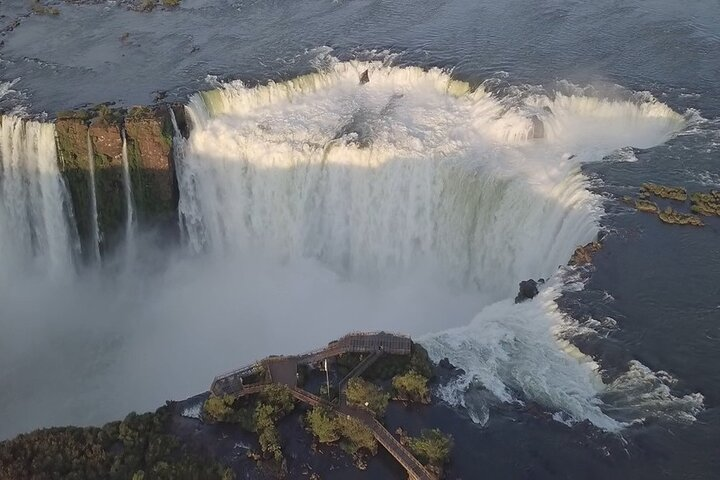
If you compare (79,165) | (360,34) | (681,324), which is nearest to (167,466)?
(681,324)

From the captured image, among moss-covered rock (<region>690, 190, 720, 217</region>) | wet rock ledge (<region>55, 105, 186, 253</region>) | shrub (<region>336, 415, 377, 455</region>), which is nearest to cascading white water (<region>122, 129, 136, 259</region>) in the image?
wet rock ledge (<region>55, 105, 186, 253</region>)

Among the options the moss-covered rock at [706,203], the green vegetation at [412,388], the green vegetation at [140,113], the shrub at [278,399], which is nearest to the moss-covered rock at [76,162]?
the green vegetation at [140,113]

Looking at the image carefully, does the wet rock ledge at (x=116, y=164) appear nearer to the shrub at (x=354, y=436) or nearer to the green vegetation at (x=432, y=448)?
the shrub at (x=354, y=436)

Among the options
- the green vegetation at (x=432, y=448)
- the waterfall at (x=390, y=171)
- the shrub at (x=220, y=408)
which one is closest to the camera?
the green vegetation at (x=432, y=448)

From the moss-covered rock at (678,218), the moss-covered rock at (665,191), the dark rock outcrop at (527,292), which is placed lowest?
the dark rock outcrop at (527,292)

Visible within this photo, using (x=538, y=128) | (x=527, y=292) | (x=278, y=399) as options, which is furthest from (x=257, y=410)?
(x=538, y=128)

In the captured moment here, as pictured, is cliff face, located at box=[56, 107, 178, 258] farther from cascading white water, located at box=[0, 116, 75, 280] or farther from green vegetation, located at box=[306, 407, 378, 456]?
green vegetation, located at box=[306, 407, 378, 456]
